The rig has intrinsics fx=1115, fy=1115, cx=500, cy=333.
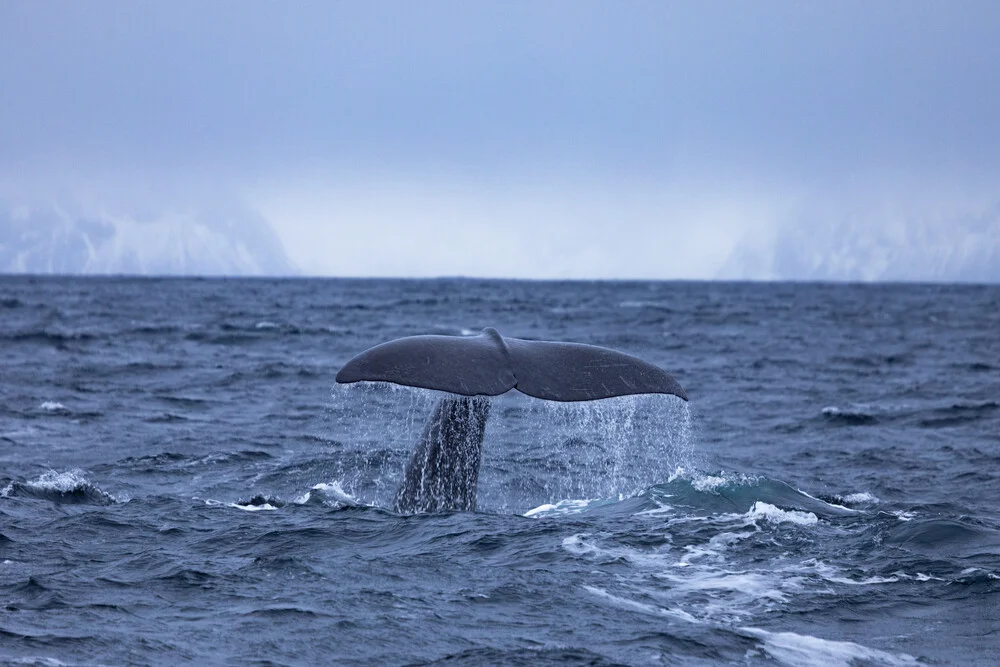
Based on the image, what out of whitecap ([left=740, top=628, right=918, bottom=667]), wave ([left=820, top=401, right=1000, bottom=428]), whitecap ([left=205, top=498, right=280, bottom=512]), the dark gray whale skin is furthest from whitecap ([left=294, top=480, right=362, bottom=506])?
wave ([left=820, top=401, right=1000, bottom=428])

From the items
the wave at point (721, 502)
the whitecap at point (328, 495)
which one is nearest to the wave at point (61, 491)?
the whitecap at point (328, 495)

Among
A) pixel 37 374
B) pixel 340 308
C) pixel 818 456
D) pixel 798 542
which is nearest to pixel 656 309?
pixel 340 308

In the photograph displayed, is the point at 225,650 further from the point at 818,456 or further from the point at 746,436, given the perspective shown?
the point at 746,436

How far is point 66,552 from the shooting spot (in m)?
8.15

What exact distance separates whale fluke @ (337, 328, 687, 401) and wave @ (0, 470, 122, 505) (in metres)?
4.82

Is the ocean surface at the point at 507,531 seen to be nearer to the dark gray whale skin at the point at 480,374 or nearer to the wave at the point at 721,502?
the wave at the point at 721,502

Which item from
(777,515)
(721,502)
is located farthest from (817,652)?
(721,502)

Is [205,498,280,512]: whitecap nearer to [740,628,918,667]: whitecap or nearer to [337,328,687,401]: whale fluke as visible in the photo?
[337,328,687,401]: whale fluke

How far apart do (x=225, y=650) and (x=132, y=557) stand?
2.34 meters

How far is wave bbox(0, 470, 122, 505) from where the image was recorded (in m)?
10.3

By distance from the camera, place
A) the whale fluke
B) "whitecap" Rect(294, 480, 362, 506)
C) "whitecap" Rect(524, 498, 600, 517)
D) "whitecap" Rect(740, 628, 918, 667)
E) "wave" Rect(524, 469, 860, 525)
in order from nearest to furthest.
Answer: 1. "whitecap" Rect(740, 628, 918, 667)
2. the whale fluke
3. "wave" Rect(524, 469, 860, 525)
4. "whitecap" Rect(524, 498, 600, 517)
5. "whitecap" Rect(294, 480, 362, 506)

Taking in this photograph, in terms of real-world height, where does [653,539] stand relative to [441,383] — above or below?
below

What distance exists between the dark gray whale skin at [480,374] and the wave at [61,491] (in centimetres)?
378

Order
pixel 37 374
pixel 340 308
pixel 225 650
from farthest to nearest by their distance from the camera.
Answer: pixel 340 308, pixel 37 374, pixel 225 650
